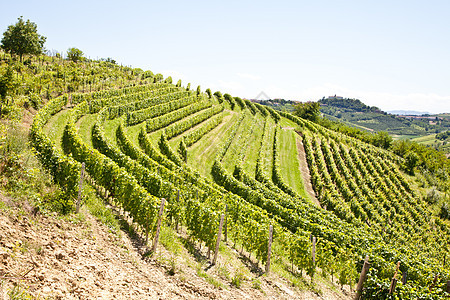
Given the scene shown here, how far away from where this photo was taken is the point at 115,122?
115 ft

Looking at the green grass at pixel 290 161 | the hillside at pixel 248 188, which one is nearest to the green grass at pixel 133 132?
the hillside at pixel 248 188

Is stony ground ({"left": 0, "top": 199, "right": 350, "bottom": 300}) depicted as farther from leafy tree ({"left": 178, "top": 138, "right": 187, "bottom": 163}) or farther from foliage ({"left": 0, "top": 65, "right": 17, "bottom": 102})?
leafy tree ({"left": 178, "top": 138, "right": 187, "bottom": 163})

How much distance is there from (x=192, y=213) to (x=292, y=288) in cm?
519

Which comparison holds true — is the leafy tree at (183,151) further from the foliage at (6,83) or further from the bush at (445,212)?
the bush at (445,212)

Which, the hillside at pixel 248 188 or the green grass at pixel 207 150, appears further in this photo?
the green grass at pixel 207 150

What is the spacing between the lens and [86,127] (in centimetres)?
2950

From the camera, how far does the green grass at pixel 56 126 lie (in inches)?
860

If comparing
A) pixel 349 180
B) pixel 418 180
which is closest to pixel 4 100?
pixel 349 180

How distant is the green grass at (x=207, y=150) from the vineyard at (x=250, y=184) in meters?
0.23

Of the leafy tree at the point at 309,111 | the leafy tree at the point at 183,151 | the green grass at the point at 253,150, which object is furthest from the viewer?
the leafy tree at the point at 309,111

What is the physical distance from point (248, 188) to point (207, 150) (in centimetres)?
1371

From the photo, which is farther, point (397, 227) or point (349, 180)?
point (349, 180)

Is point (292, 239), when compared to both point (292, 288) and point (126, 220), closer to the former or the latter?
point (292, 288)

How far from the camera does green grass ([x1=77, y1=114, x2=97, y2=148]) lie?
25500mm
